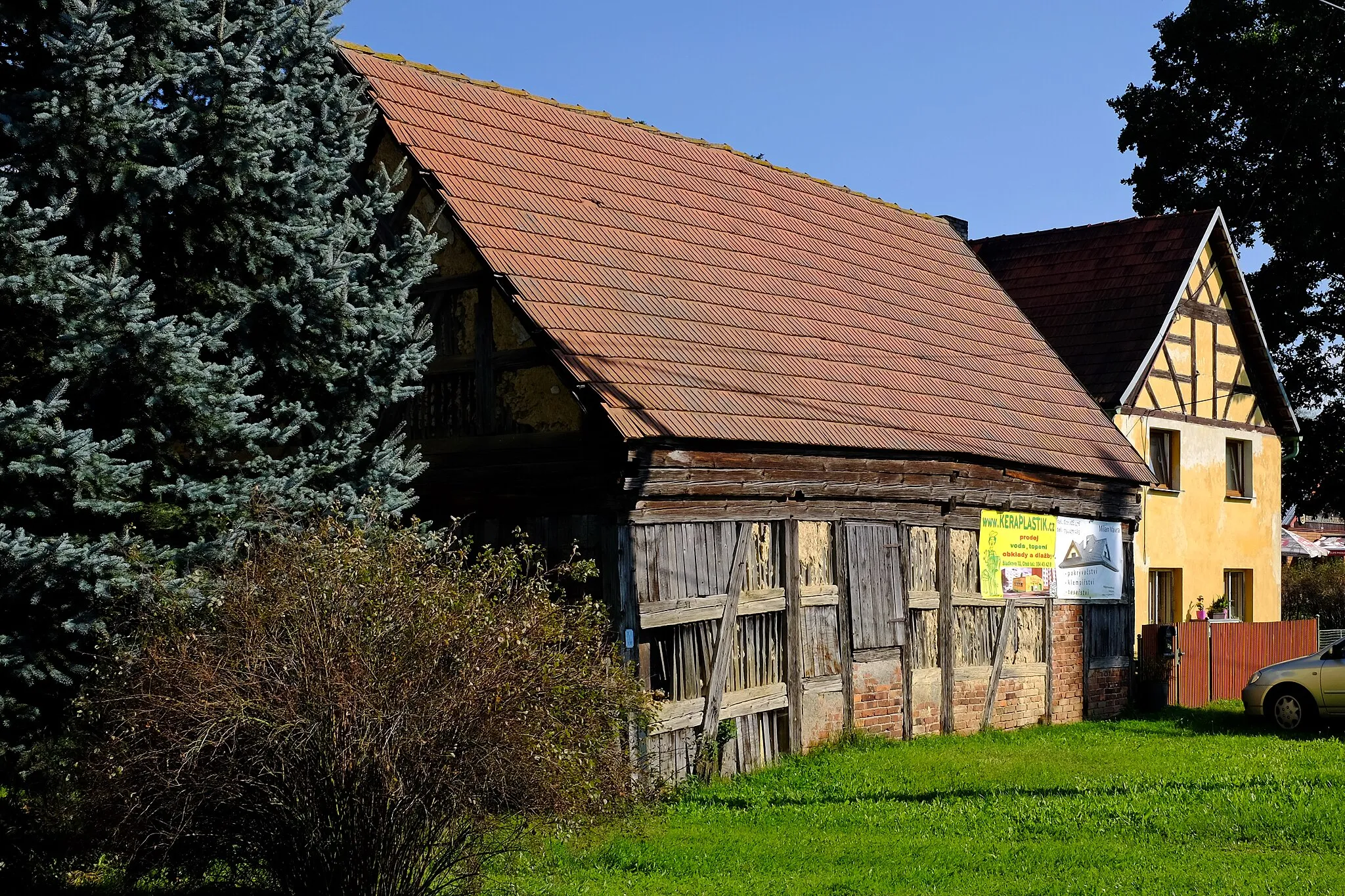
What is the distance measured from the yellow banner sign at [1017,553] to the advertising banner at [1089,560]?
27cm

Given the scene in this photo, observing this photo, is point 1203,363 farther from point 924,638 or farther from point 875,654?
point 875,654

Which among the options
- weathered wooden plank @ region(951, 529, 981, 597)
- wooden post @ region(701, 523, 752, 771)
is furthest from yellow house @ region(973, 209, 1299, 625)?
Result: wooden post @ region(701, 523, 752, 771)

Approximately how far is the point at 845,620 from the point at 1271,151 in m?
26.3

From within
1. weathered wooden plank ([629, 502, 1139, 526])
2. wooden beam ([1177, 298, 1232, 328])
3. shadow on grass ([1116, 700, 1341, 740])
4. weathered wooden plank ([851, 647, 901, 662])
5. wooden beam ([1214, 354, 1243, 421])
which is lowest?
shadow on grass ([1116, 700, 1341, 740])

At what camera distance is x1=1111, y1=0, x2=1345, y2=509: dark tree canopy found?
3569cm

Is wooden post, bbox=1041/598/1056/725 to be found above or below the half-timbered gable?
below

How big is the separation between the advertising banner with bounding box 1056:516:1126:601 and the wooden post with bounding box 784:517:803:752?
5.82 m

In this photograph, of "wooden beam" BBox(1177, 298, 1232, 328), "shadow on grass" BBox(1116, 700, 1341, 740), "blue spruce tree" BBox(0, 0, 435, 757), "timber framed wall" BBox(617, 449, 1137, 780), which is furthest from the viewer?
"wooden beam" BBox(1177, 298, 1232, 328)

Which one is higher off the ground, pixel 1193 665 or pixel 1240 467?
pixel 1240 467

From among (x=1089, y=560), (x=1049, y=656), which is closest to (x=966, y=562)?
(x=1049, y=656)

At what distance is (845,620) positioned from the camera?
1550 cm

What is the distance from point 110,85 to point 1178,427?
73.2 ft

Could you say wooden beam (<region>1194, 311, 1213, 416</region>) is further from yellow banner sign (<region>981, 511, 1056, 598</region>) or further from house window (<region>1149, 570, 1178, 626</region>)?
yellow banner sign (<region>981, 511, 1056, 598</region>)

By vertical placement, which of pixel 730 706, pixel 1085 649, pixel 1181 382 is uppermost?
pixel 1181 382
